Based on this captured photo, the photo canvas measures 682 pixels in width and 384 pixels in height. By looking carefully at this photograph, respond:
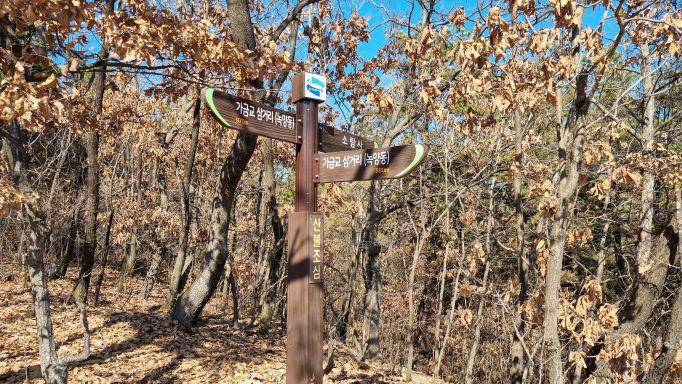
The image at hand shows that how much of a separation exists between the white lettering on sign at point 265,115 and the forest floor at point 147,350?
377cm

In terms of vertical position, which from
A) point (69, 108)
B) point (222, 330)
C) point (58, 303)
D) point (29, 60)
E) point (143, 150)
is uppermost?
point (143, 150)

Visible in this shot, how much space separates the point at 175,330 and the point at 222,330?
3.97 ft

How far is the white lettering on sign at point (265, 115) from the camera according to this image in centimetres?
336

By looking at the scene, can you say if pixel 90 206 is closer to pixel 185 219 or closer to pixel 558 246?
pixel 185 219

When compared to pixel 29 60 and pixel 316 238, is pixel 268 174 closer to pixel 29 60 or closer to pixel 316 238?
pixel 29 60

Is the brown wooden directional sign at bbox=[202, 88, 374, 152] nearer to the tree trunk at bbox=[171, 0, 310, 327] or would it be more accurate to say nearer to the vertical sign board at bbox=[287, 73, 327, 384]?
the vertical sign board at bbox=[287, 73, 327, 384]

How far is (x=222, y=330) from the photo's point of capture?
28.4 ft

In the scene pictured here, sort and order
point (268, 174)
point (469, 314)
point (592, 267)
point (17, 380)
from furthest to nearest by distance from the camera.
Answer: point (592, 267), point (268, 174), point (469, 314), point (17, 380)

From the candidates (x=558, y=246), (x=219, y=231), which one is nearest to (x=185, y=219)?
(x=219, y=231)

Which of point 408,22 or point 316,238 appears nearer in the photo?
point 316,238

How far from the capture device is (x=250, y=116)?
3400 mm

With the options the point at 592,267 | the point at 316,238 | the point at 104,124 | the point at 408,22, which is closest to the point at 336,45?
the point at 408,22

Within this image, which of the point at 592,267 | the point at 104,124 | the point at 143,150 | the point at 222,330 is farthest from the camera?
the point at 592,267

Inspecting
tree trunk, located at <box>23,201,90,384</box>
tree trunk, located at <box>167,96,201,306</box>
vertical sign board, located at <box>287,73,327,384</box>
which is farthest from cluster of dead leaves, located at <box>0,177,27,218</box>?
tree trunk, located at <box>167,96,201,306</box>
